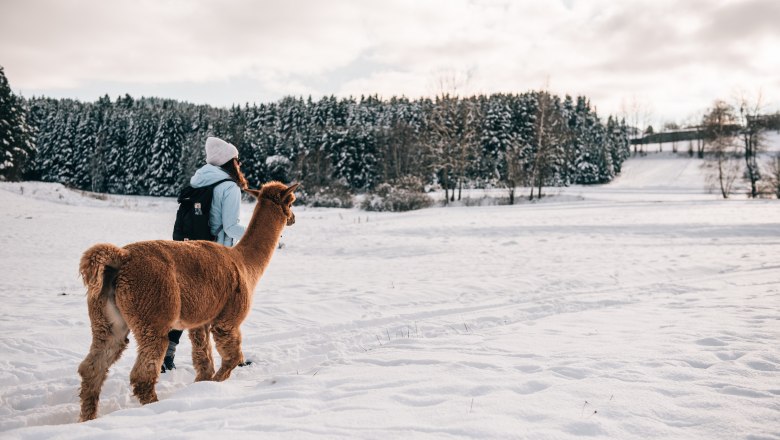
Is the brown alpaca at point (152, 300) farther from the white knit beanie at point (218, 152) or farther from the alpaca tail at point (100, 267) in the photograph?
the white knit beanie at point (218, 152)

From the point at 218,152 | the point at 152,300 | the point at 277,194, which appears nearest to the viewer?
the point at 152,300

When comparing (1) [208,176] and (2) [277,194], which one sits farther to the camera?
(1) [208,176]

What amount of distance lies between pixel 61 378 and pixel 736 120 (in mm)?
44805

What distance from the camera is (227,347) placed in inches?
139

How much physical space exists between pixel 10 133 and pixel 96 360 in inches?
1786

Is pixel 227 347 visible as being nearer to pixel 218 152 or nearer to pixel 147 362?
pixel 147 362

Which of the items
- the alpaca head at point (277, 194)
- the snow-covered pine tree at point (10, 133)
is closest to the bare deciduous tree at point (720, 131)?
the alpaca head at point (277, 194)

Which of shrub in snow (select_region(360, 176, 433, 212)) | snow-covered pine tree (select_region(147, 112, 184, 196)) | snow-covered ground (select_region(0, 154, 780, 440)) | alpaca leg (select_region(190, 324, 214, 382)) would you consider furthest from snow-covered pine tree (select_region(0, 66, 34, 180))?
alpaca leg (select_region(190, 324, 214, 382))

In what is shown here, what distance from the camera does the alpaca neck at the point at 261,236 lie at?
12.2ft

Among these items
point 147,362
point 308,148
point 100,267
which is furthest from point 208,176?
point 308,148

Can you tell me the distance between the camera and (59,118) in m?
65.7

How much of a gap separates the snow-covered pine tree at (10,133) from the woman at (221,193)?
40384mm

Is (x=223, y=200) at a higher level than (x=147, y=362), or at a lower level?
higher

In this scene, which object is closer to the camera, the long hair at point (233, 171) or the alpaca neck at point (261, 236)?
the alpaca neck at point (261, 236)
